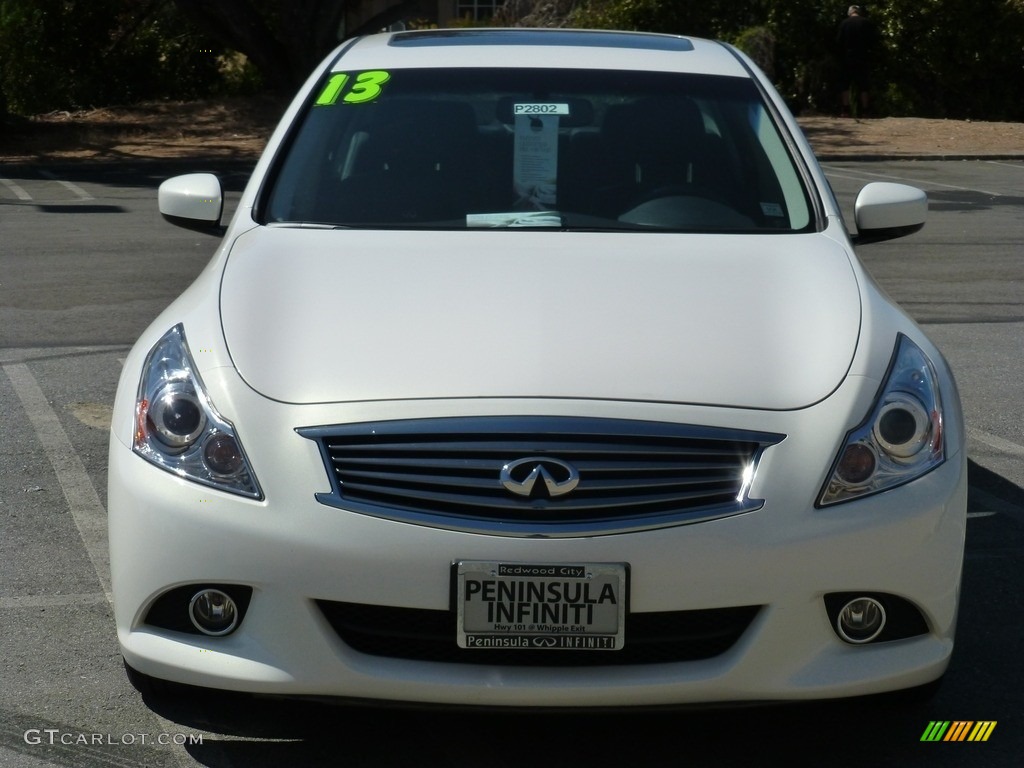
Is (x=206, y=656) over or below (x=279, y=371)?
below

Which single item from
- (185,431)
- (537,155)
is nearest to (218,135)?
(537,155)

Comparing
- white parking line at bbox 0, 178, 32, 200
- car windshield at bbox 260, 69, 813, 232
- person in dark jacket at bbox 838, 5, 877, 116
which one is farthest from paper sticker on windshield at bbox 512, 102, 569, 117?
person in dark jacket at bbox 838, 5, 877, 116

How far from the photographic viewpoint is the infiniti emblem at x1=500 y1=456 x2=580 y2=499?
2922 millimetres

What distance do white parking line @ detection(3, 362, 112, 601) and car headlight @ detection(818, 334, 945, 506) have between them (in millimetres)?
2182

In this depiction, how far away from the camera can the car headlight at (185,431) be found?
3014mm

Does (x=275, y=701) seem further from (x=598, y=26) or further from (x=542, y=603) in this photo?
(x=598, y=26)

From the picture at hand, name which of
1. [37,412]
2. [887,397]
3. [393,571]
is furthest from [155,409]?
[37,412]

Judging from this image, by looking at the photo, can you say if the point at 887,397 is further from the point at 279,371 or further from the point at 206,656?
the point at 206,656

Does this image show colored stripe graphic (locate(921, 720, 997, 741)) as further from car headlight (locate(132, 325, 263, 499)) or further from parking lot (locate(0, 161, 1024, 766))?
car headlight (locate(132, 325, 263, 499))

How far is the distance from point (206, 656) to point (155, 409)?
0.55 meters

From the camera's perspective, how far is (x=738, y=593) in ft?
9.50

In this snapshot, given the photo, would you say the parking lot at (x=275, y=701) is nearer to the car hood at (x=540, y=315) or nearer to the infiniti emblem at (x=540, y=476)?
the infiniti emblem at (x=540, y=476)

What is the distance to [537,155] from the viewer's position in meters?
4.39

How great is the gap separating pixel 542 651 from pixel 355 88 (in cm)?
231
